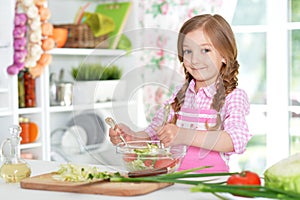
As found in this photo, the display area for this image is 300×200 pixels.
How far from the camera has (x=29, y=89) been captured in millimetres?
3670

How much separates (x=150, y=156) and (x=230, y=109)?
454mm

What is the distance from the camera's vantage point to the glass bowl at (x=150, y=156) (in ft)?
5.05

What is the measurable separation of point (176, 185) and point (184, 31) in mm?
562

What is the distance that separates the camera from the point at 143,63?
1.87 m

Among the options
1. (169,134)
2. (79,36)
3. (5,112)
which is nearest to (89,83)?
(169,134)

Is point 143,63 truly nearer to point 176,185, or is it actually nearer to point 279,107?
point 176,185

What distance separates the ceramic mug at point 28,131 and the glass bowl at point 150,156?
2124 millimetres

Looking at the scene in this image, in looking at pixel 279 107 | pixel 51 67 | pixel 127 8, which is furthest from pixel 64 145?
pixel 279 107

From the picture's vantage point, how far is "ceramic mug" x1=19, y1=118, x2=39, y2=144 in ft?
11.9

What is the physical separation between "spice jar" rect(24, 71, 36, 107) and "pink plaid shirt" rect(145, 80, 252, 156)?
189 cm

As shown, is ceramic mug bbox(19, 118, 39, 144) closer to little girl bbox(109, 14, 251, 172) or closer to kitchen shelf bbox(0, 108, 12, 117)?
kitchen shelf bbox(0, 108, 12, 117)

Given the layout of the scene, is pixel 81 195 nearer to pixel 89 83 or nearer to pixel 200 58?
pixel 89 83

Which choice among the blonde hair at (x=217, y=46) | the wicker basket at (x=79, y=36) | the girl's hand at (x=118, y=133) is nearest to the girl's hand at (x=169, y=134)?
the girl's hand at (x=118, y=133)

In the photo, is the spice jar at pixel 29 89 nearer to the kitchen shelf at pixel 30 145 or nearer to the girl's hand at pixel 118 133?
the kitchen shelf at pixel 30 145
